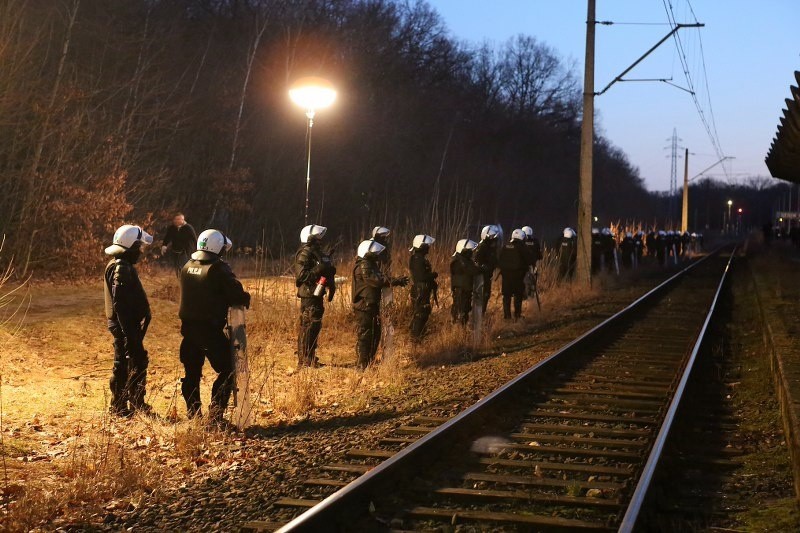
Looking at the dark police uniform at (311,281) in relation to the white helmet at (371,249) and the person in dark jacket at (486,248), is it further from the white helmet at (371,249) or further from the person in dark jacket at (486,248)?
the person in dark jacket at (486,248)

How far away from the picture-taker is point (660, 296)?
83.8ft

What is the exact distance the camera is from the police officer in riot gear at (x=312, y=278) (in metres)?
12.1

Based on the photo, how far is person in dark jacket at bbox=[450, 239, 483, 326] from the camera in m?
15.4

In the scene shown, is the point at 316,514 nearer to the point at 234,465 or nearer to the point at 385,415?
the point at 234,465

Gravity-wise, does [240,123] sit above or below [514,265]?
above

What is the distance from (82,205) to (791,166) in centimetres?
1531

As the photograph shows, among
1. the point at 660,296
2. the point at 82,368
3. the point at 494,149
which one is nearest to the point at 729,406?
the point at 82,368

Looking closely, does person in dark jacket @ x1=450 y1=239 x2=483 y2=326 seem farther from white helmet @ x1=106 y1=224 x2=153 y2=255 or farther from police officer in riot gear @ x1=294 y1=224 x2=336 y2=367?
white helmet @ x1=106 y1=224 x2=153 y2=255

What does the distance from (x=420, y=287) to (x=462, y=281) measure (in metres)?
1.35

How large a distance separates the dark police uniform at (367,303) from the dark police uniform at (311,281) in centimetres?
33

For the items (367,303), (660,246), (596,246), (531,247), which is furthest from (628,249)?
(367,303)

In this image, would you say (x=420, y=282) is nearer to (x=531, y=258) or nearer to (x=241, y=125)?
(x=531, y=258)

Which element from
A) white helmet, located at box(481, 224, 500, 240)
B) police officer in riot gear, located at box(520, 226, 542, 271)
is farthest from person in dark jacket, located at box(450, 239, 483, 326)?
police officer in riot gear, located at box(520, 226, 542, 271)

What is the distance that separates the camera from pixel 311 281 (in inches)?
482
